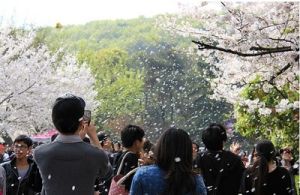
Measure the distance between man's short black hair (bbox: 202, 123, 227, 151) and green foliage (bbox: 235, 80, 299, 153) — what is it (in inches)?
390

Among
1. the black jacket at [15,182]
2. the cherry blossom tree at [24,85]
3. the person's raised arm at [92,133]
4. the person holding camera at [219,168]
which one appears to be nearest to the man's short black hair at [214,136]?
the person holding camera at [219,168]

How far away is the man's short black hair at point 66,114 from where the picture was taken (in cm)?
424

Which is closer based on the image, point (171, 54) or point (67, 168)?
point (67, 168)

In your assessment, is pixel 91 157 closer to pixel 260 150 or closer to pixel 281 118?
pixel 260 150

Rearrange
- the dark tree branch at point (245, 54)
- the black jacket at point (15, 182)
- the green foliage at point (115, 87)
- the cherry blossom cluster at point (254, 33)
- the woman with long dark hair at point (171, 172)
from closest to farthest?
the woman with long dark hair at point (171, 172) → the black jacket at point (15, 182) → the dark tree branch at point (245, 54) → the cherry blossom cluster at point (254, 33) → the green foliage at point (115, 87)

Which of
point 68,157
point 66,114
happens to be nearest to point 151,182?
point 68,157

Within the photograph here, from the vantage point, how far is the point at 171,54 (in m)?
69.1

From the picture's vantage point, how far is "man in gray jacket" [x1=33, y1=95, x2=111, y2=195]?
166 inches

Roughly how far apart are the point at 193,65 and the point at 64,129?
62.2m

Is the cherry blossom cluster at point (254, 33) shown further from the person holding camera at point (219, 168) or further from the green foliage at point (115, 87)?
the green foliage at point (115, 87)

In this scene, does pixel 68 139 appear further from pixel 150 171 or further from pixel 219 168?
pixel 219 168

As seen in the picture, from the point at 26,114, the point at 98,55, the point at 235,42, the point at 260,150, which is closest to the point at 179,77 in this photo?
the point at 98,55

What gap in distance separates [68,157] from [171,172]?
602 millimetres

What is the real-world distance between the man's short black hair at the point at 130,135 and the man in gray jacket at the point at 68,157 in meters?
1.63
